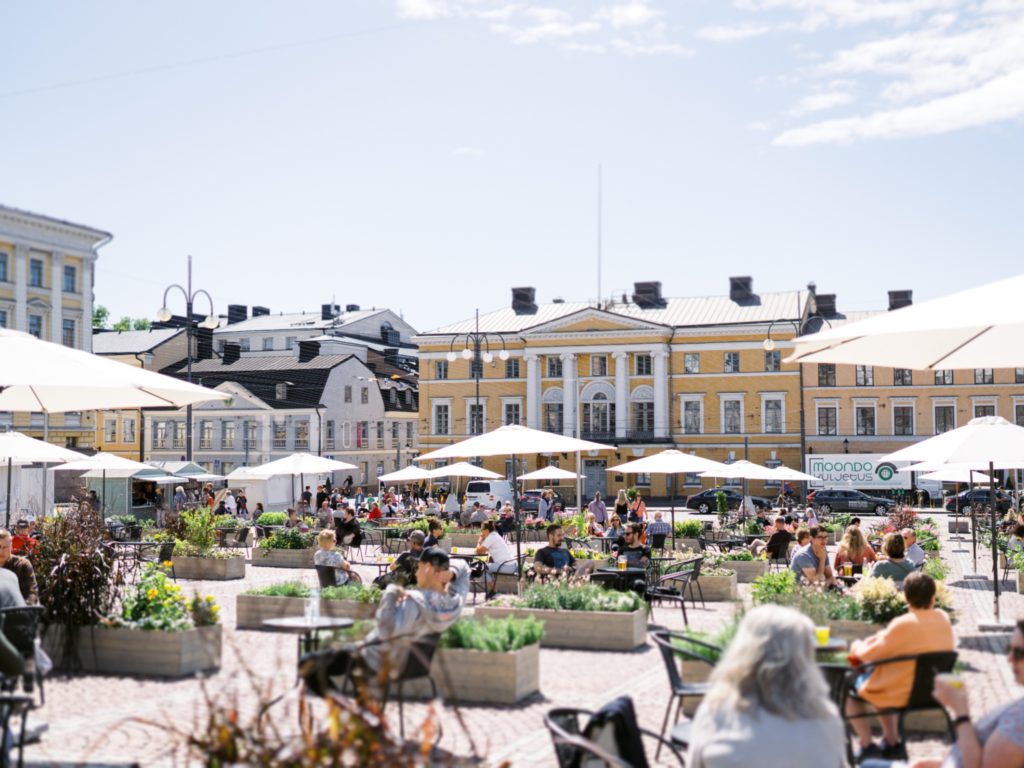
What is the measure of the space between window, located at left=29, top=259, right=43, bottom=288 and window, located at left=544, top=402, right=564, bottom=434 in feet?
104

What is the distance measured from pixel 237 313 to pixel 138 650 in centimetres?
8947


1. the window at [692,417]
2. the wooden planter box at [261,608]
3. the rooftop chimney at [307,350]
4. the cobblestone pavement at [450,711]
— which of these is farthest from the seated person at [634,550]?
the rooftop chimney at [307,350]

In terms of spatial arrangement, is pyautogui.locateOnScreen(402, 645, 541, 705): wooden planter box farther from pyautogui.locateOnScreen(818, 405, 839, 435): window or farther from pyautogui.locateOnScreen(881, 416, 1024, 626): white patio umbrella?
pyautogui.locateOnScreen(818, 405, 839, 435): window

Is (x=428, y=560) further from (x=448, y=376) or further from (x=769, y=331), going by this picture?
(x=448, y=376)

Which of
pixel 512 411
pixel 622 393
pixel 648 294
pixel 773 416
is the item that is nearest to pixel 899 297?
pixel 773 416

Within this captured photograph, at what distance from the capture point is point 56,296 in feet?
214

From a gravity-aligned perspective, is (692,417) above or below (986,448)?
above

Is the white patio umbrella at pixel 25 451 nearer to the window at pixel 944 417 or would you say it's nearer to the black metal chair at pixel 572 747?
the black metal chair at pixel 572 747

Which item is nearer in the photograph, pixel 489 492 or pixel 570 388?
pixel 489 492

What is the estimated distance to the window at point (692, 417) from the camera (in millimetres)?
69062

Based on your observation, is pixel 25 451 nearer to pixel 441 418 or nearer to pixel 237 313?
pixel 441 418

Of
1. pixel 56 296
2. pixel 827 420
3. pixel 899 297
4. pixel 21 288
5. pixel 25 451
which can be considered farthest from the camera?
pixel 899 297

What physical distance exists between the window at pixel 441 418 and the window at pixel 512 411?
13.8 feet

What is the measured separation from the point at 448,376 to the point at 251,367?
13733mm
